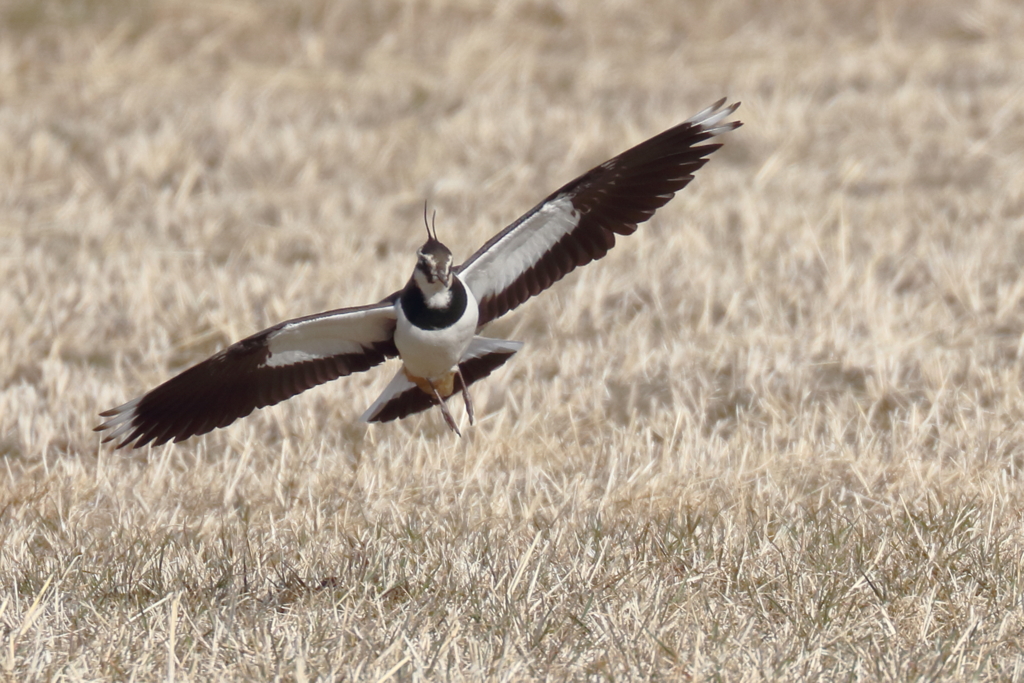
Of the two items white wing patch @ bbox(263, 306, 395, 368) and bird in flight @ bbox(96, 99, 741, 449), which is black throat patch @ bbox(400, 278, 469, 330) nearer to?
bird in flight @ bbox(96, 99, 741, 449)

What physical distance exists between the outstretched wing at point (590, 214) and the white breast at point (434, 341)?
0.28 meters

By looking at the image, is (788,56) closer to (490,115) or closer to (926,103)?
(926,103)

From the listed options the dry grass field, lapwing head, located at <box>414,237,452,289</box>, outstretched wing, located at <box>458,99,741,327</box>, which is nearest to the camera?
the dry grass field

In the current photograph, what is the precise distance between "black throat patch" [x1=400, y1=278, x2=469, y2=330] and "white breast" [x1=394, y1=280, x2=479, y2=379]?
1 centimetres

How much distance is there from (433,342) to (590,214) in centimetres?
78

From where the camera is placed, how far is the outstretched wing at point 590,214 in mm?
4465

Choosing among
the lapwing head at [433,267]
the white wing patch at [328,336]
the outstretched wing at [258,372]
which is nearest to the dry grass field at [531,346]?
the outstretched wing at [258,372]

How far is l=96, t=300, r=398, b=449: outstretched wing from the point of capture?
4.33m

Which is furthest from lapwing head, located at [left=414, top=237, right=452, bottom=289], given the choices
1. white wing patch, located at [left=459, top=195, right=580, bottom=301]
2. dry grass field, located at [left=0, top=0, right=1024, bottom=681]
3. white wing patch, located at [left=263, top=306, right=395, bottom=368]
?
dry grass field, located at [left=0, top=0, right=1024, bottom=681]

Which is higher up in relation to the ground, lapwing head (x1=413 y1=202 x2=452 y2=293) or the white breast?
lapwing head (x1=413 y1=202 x2=452 y2=293)

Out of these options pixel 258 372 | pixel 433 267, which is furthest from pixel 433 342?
pixel 258 372

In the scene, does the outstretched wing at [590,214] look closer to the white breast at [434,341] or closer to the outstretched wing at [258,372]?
the white breast at [434,341]

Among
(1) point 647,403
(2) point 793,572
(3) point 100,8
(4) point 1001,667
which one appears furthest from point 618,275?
(3) point 100,8

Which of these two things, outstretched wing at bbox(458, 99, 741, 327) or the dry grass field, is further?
outstretched wing at bbox(458, 99, 741, 327)
